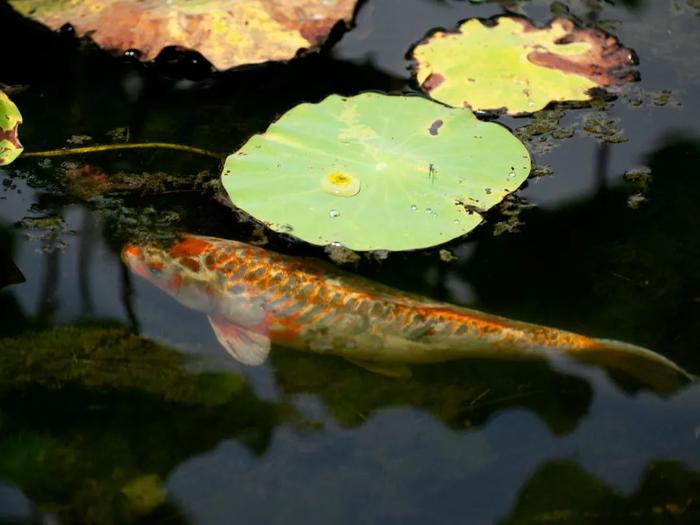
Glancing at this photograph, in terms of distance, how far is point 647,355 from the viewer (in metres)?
2.64

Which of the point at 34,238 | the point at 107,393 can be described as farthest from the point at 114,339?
the point at 34,238

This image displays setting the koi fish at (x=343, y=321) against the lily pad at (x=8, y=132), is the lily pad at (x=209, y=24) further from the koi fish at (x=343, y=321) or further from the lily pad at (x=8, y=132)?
the koi fish at (x=343, y=321)

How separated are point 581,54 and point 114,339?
7.27ft

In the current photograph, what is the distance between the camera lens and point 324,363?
2746mm

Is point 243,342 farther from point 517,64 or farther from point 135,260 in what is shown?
point 517,64

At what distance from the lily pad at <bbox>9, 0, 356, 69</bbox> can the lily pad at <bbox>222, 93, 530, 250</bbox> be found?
47 cm

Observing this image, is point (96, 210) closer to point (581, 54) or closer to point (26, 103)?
point (26, 103)

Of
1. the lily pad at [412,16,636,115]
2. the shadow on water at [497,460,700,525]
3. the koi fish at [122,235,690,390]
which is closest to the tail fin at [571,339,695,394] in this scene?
the koi fish at [122,235,690,390]

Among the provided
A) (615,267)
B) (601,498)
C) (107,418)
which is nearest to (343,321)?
(107,418)

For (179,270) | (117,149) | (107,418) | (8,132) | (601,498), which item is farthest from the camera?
(117,149)

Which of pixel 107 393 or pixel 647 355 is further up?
pixel 647 355

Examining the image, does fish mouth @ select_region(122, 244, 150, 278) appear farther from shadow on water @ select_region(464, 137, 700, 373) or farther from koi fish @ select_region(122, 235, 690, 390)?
shadow on water @ select_region(464, 137, 700, 373)

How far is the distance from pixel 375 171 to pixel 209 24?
1.11m

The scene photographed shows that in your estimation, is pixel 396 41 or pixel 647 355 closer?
pixel 647 355
